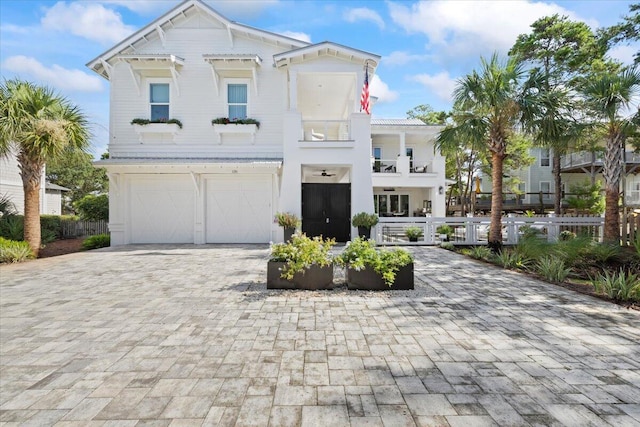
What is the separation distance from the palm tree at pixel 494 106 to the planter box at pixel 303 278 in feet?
24.4

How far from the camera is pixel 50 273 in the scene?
314 inches

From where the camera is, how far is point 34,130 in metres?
9.85

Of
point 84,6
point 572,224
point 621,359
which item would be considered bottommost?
point 621,359

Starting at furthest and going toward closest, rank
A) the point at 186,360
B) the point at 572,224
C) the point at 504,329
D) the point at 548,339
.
Result: the point at 572,224 → the point at 504,329 → the point at 548,339 → the point at 186,360

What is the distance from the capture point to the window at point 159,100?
540 inches

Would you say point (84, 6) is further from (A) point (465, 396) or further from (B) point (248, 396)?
(A) point (465, 396)

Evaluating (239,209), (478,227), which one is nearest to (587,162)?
(478,227)

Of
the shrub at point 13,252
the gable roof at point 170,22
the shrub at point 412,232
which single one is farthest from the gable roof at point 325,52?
the shrub at point 13,252

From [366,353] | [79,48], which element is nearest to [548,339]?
[366,353]

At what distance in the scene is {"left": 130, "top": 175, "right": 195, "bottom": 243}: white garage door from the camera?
45.3ft

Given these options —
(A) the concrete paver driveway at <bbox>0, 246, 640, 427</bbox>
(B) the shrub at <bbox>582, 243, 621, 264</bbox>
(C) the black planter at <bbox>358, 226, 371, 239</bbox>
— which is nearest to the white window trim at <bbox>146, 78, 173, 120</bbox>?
(C) the black planter at <bbox>358, 226, 371, 239</bbox>

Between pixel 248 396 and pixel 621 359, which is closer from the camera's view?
pixel 248 396

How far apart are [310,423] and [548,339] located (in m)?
3.11

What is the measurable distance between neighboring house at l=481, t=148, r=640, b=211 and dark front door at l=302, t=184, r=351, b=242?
19.0 m
